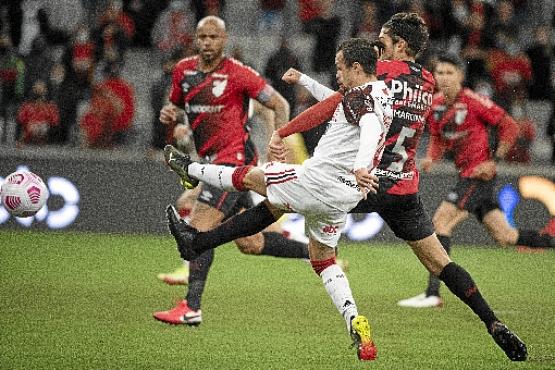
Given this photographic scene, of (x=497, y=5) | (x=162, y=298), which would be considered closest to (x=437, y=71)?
(x=162, y=298)

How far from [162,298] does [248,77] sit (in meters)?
2.16

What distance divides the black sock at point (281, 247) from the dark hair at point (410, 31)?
8.15 ft

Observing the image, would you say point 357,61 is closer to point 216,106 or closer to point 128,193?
point 216,106

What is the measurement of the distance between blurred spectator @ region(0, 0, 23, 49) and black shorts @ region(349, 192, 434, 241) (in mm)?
11956

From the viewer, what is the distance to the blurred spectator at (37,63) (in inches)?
660

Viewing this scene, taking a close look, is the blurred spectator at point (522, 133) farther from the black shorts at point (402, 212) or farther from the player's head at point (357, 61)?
the player's head at point (357, 61)

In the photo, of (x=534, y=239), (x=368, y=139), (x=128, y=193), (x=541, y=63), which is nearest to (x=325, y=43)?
(x=541, y=63)

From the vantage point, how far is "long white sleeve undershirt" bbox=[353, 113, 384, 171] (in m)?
6.56

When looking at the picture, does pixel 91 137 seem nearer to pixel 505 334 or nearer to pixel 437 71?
pixel 437 71

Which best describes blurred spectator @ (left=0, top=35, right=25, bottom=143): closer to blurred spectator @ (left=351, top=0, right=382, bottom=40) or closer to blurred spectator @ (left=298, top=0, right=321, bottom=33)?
blurred spectator @ (left=298, top=0, right=321, bottom=33)

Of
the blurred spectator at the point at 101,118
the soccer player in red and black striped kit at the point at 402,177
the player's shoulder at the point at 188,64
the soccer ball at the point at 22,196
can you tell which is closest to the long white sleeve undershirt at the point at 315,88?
the soccer player in red and black striped kit at the point at 402,177

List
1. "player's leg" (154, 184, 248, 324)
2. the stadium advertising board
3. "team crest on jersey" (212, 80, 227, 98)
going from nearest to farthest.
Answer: "player's leg" (154, 184, 248, 324), "team crest on jersey" (212, 80, 227, 98), the stadium advertising board

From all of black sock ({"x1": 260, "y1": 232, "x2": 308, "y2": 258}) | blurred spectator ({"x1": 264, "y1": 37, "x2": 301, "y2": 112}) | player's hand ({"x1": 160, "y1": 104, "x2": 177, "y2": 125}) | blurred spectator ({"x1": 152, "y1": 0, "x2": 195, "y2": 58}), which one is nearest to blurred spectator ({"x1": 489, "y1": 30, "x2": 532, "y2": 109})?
blurred spectator ({"x1": 264, "y1": 37, "x2": 301, "y2": 112})

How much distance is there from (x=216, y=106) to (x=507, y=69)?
981 cm
